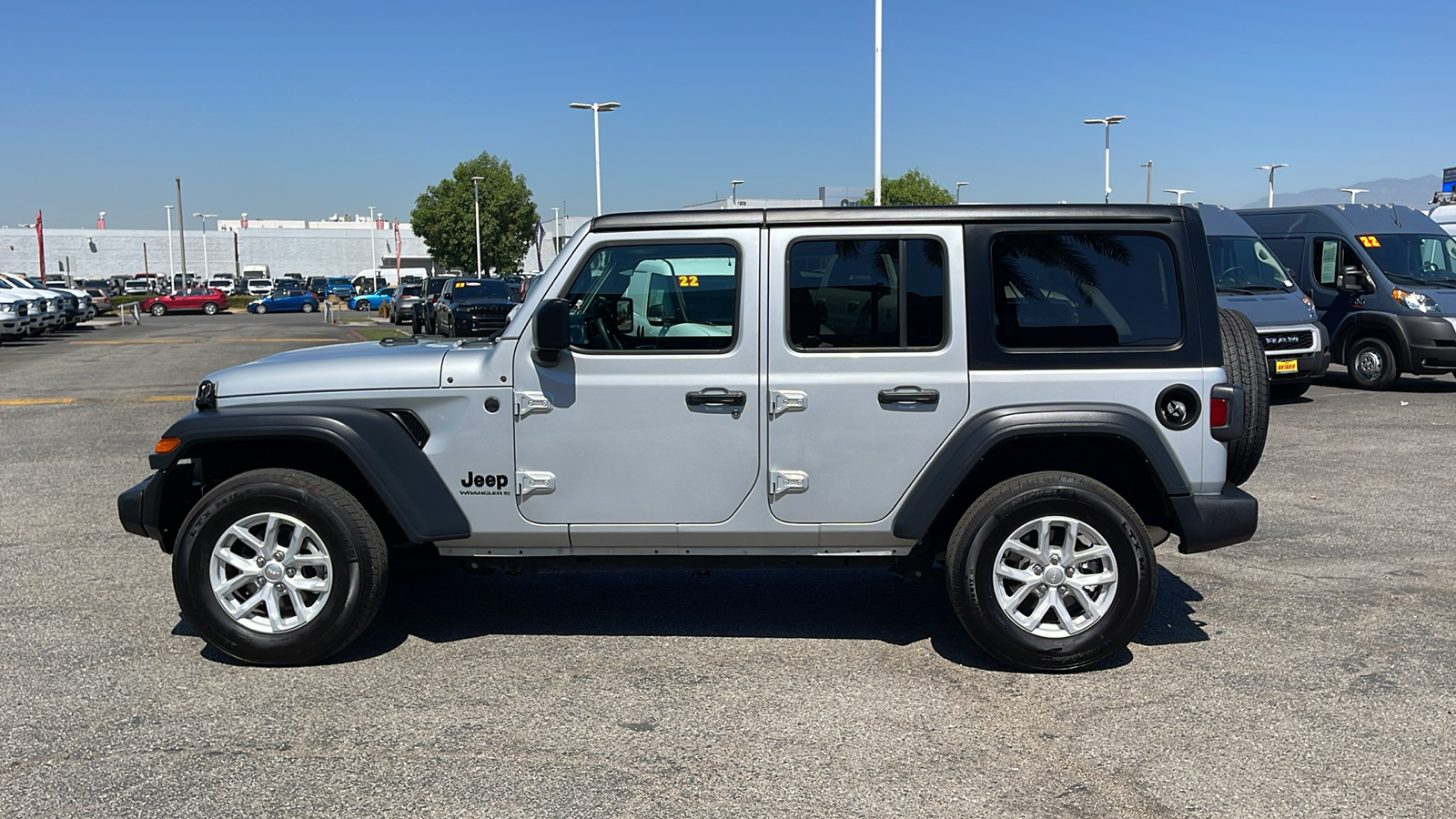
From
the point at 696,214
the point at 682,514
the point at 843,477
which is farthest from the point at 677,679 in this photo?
the point at 696,214

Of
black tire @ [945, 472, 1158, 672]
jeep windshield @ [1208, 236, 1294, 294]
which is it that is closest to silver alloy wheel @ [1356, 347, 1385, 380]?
jeep windshield @ [1208, 236, 1294, 294]

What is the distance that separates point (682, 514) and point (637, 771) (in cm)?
134

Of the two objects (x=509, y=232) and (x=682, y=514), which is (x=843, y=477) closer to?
(x=682, y=514)

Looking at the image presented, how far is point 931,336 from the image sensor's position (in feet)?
16.9

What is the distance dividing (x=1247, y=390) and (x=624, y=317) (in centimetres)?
275

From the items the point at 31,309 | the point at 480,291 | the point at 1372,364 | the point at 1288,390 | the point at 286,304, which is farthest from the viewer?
the point at 286,304

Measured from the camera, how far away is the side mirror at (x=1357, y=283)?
51.4 feet

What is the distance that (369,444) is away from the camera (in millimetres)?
5137

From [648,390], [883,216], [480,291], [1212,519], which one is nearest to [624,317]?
[648,390]

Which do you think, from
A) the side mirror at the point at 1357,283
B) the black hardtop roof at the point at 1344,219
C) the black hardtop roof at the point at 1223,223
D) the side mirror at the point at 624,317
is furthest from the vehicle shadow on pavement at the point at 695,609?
the black hardtop roof at the point at 1344,219

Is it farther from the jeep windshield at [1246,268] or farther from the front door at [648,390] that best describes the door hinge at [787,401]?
the jeep windshield at [1246,268]

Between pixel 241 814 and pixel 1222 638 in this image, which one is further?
pixel 1222 638

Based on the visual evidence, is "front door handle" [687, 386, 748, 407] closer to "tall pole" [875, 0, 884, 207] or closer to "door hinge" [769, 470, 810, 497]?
"door hinge" [769, 470, 810, 497]

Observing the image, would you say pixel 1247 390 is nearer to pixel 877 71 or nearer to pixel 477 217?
pixel 877 71
